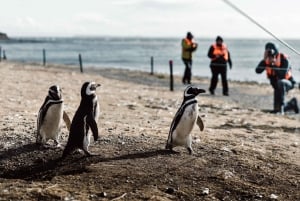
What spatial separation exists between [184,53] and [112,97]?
639 cm

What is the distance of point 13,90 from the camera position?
14.6 metres

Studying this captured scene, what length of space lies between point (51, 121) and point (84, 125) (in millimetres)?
702

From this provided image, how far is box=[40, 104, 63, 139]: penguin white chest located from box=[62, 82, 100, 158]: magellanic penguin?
1.64 ft

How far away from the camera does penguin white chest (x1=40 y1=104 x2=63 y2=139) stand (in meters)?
7.44

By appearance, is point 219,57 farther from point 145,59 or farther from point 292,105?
point 145,59

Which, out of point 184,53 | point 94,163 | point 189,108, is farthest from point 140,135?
point 184,53

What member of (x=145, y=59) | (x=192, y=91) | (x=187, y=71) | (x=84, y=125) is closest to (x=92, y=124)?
(x=84, y=125)

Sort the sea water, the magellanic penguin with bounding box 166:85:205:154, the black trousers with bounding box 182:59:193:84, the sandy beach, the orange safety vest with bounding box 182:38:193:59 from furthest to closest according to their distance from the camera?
the sea water < the black trousers with bounding box 182:59:193:84 < the orange safety vest with bounding box 182:38:193:59 < the magellanic penguin with bounding box 166:85:205:154 < the sandy beach

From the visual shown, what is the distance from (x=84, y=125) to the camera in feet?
22.9

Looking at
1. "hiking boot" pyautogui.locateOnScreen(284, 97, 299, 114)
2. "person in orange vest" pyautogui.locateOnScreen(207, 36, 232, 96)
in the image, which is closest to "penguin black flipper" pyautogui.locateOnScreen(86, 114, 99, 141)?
"hiking boot" pyautogui.locateOnScreen(284, 97, 299, 114)

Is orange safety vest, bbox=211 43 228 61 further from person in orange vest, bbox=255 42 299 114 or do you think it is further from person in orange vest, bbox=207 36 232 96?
person in orange vest, bbox=255 42 299 114

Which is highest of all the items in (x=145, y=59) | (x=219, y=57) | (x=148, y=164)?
(x=219, y=57)

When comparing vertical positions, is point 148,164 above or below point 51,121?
below

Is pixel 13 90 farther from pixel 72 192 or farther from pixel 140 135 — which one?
pixel 72 192
